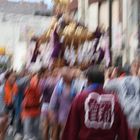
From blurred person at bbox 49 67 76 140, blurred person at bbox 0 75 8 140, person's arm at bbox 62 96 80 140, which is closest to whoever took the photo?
→ person's arm at bbox 62 96 80 140

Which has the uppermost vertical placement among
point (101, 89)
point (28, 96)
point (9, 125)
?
point (101, 89)

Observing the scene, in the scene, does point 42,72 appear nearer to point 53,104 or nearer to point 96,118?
point 53,104

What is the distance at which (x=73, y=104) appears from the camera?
7.20m

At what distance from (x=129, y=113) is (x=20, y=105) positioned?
13.7 ft

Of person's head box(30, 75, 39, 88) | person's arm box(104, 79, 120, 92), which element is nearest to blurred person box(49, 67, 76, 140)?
person's arm box(104, 79, 120, 92)

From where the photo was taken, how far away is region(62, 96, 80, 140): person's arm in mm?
7051

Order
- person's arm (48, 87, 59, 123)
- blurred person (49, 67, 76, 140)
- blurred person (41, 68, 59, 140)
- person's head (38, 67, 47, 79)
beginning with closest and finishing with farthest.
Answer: blurred person (49, 67, 76, 140) < person's arm (48, 87, 59, 123) < blurred person (41, 68, 59, 140) < person's head (38, 67, 47, 79)

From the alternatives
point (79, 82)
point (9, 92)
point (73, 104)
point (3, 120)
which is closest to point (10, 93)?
point (9, 92)

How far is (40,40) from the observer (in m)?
13.9

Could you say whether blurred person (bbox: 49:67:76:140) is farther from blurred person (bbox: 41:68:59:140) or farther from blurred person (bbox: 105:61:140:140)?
blurred person (bbox: 105:61:140:140)

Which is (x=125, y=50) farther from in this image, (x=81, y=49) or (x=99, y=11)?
(x=81, y=49)

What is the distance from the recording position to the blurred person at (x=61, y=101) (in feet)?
32.6

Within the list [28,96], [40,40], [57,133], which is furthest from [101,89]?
[40,40]

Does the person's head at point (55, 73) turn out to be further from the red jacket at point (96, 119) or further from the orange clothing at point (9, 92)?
the red jacket at point (96, 119)
